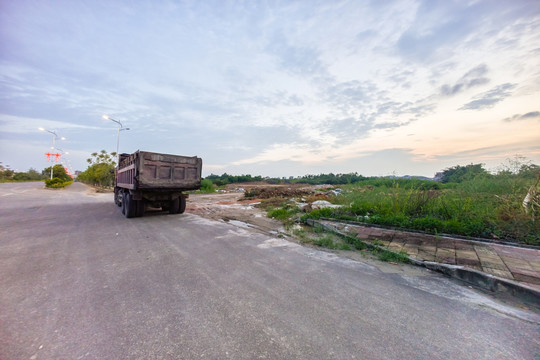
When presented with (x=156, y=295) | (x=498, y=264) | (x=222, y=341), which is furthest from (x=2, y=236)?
(x=498, y=264)

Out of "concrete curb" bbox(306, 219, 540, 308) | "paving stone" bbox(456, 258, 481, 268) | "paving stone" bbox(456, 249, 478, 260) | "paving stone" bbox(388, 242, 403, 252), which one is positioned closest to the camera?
"concrete curb" bbox(306, 219, 540, 308)

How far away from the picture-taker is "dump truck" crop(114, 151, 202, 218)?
7348mm

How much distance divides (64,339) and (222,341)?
1406mm

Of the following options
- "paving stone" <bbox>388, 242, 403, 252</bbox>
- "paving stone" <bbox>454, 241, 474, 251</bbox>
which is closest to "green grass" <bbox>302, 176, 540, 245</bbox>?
"paving stone" <bbox>454, 241, 474, 251</bbox>

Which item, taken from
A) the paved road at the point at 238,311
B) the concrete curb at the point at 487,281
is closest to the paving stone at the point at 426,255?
the concrete curb at the point at 487,281

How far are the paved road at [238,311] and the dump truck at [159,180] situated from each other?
3.37 m

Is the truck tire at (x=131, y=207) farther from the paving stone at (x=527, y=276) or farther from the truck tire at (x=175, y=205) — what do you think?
the paving stone at (x=527, y=276)

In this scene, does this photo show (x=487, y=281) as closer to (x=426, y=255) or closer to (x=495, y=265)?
(x=495, y=265)

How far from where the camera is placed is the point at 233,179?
41500 millimetres

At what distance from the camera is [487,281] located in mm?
3129

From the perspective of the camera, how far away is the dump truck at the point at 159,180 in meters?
7.35

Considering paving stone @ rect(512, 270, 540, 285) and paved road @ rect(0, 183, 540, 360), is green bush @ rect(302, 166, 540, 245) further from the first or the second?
paved road @ rect(0, 183, 540, 360)

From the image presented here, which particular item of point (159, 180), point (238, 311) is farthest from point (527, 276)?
point (159, 180)

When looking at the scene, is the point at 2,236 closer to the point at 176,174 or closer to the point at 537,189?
the point at 176,174
